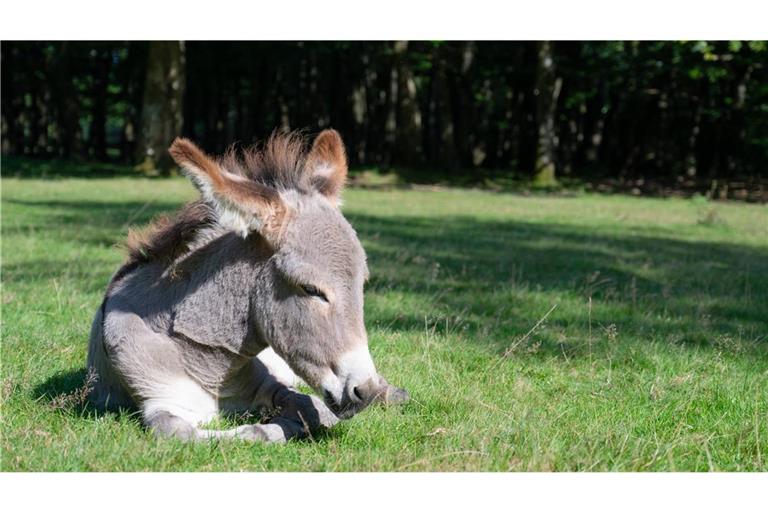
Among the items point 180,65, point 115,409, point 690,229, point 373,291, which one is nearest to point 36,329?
point 115,409

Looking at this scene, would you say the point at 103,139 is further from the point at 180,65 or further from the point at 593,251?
the point at 593,251

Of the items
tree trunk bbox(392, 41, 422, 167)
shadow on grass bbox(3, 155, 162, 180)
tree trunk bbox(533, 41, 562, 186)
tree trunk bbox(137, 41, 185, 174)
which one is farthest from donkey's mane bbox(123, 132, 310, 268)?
tree trunk bbox(392, 41, 422, 167)

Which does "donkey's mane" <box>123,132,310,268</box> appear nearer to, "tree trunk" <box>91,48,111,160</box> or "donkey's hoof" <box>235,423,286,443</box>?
"donkey's hoof" <box>235,423,286,443</box>

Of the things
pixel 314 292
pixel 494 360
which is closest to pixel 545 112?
pixel 494 360

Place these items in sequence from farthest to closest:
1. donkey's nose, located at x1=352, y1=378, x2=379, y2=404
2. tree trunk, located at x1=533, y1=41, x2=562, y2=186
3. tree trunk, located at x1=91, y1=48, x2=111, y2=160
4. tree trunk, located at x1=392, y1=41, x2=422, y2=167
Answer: tree trunk, located at x1=91, y1=48, x2=111, y2=160 → tree trunk, located at x1=392, y1=41, x2=422, y2=167 → tree trunk, located at x1=533, y1=41, x2=562, y2=186 → donkey's nose, located at x1=352, y1=378, x2=379, y2=404

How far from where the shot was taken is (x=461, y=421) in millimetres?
5027

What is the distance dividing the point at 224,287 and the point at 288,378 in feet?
3.94

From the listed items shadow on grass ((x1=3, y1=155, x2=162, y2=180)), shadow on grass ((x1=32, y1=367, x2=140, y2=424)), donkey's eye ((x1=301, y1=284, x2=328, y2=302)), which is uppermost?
donkey's eye ((x1=301, y1=284, x2=328, y2=302))

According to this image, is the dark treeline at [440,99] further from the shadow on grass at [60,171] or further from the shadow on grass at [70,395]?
the shadow on grass at [70,395]

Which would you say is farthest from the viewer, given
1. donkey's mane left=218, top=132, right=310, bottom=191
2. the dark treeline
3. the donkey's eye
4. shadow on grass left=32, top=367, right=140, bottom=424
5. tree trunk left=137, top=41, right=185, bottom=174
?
the dark treeline

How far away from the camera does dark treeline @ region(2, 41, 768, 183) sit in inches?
1307

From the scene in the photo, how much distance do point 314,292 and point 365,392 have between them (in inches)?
23.5

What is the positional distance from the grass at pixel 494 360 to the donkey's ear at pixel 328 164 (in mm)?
1368

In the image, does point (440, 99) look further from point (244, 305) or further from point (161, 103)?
point (244, 305)
